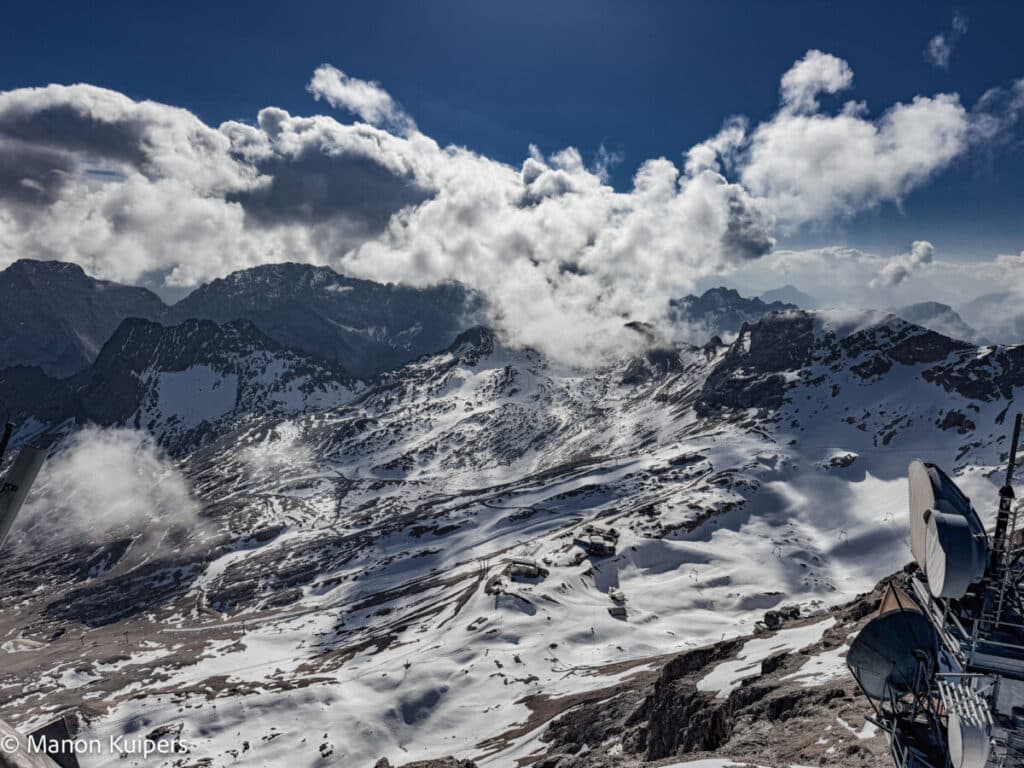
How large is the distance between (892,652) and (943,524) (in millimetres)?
5255

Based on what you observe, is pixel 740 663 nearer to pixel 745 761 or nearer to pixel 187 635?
pixel 745 761

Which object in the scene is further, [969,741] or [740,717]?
[740,717]

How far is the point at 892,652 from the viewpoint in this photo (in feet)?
62.7

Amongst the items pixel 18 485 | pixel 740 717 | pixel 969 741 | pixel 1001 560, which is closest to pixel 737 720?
pixel 740 717

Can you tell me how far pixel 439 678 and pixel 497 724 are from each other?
660 inches

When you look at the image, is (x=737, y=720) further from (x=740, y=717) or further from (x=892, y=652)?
(x=892, y=652)

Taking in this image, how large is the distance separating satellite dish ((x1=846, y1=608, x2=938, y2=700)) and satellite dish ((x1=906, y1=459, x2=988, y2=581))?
6.22 ft

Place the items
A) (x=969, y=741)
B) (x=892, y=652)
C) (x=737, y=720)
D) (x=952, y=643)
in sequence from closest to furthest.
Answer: (x=969, y=741) < (x=952, y=643) < (x=892, y=652) < (x=737, y=720)

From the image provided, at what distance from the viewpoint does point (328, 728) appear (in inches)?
2933

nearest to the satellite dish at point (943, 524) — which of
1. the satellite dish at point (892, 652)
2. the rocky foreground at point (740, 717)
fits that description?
the satellite dish at point (892, 652)

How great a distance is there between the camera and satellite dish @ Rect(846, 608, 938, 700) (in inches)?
736

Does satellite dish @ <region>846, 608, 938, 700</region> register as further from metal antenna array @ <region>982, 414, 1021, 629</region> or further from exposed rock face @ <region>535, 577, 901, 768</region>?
exposed rock face @ <region>535, 577, 901, 768</region>

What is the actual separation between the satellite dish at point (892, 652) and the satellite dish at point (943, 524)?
1896 mm

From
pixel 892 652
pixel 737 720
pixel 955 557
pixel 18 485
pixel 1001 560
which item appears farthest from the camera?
pixel 737 720
